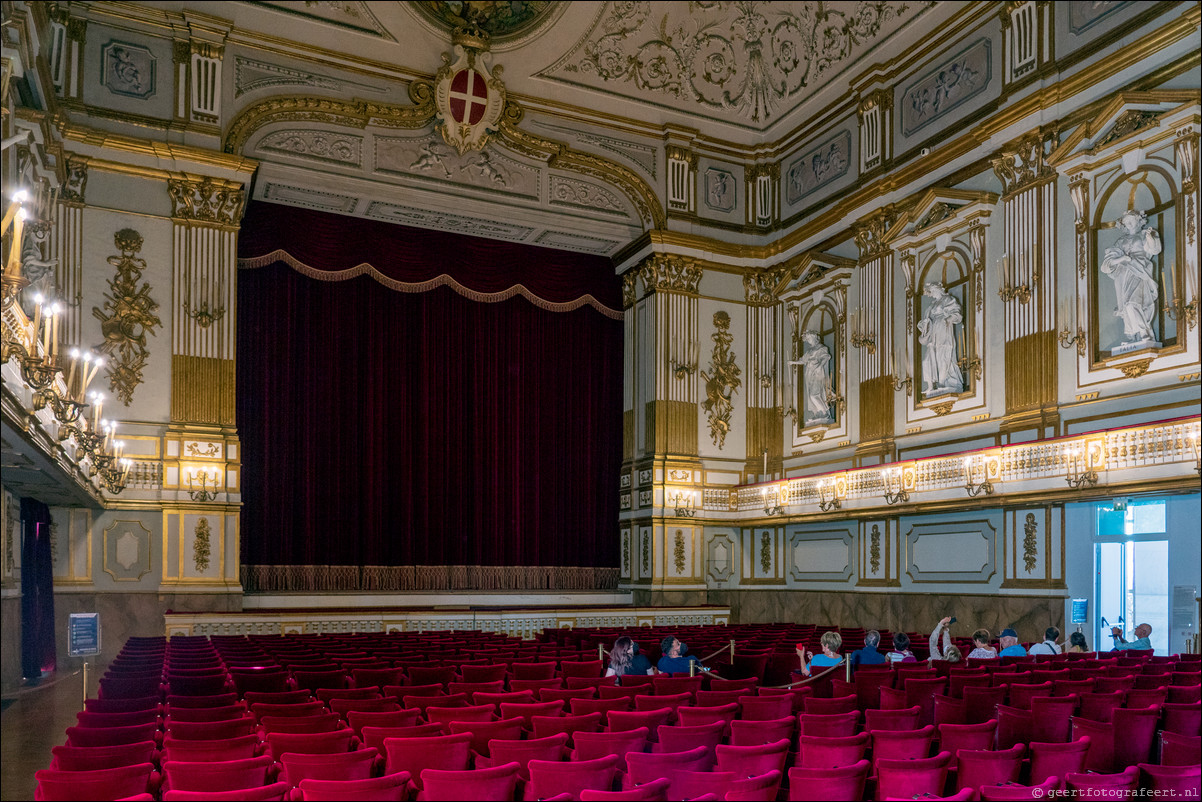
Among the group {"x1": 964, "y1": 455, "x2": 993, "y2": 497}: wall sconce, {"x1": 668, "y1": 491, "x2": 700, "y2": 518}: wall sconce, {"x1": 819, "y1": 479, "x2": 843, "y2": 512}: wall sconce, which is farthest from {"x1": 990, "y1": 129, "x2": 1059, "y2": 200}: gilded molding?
{"x1": 668, "y1": 491, "x2": 700, "y2": 518}: wall sconce

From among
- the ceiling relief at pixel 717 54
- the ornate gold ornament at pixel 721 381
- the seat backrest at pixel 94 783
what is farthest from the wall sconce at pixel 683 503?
the seat backrest at pixel 94 783

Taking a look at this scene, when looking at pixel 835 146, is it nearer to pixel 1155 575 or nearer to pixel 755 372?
pixel 755 372

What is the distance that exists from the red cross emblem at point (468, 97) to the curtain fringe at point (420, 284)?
3.80 metres

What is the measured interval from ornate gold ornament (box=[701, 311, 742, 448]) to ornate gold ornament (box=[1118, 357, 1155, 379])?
929 cm

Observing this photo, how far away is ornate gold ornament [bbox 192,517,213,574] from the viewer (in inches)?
651

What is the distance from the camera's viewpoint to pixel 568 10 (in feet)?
63.8

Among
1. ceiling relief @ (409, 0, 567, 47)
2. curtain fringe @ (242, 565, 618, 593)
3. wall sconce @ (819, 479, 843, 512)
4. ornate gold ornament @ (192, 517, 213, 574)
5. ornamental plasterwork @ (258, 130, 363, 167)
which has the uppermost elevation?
ceiling relief @ (409, 0, 567, 47)

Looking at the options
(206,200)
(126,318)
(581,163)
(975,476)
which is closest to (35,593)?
(126,318)

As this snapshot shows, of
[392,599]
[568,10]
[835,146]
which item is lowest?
[392,599]

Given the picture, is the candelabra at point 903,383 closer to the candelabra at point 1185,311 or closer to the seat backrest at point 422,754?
the candelabra at point 1185,311

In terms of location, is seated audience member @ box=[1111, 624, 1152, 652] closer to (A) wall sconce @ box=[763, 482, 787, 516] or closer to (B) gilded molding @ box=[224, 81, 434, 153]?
(A) wall sconce @ box=[763, 482, 787, 516]

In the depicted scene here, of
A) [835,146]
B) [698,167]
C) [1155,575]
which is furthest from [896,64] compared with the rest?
[1155,575]

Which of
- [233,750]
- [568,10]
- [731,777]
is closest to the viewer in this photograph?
[731,777]

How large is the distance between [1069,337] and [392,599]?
1379 centimetres
